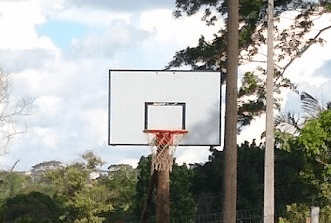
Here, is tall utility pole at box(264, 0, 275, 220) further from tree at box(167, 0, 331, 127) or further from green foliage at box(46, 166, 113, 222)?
green foliage at box(46, 166, 113, 222)

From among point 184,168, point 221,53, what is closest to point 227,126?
point 221,53

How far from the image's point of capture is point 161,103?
2067cm

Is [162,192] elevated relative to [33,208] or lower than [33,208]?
elevated

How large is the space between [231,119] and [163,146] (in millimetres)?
4623

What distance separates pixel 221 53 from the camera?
3744 cm

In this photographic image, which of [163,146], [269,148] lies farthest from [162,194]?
[269,148]

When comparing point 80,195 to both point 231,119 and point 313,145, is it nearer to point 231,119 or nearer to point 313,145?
point 313,145

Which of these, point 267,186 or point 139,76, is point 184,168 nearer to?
point 267,186

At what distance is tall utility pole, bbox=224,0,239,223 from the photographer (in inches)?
933

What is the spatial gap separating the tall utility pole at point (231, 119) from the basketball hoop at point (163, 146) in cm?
414

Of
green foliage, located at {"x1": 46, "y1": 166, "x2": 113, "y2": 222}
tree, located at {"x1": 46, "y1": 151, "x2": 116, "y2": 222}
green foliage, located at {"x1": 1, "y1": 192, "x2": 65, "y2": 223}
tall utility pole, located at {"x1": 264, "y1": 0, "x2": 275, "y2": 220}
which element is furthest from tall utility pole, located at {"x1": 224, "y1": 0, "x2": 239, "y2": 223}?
green foliage, located at {"x1": 46, "y1": 166, "x2": 113, "y2": 222}

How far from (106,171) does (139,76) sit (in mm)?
58661

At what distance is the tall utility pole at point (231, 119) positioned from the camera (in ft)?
77.8

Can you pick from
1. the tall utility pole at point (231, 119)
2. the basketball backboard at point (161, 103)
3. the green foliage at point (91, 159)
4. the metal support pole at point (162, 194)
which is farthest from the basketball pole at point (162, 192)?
the green foliage at point (91, 159)
